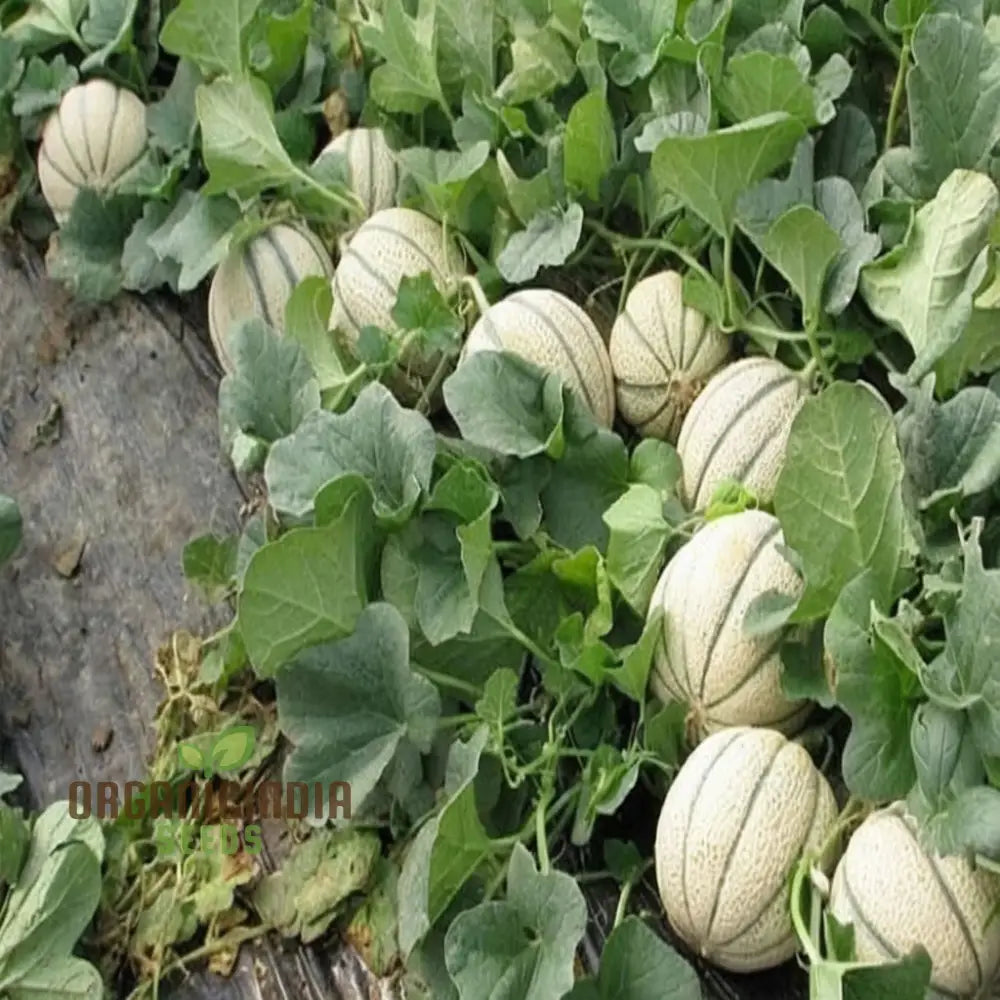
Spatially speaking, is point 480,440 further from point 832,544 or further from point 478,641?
point 832,544

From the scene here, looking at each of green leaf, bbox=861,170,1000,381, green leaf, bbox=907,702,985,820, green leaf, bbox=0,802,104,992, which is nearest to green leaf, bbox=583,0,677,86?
green leaf, bbox=861,170,1000,381

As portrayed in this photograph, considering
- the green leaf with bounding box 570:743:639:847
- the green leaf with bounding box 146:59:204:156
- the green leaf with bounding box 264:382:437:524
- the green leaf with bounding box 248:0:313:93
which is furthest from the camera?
the green leaf with bounding box 146:59:204:156

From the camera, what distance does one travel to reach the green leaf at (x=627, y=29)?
1243 millimetres

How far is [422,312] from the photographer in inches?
48.2

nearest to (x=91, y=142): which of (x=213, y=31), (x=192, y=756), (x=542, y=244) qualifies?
(x=213, y=31)

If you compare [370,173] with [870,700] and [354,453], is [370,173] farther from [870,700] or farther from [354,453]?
[870,700]

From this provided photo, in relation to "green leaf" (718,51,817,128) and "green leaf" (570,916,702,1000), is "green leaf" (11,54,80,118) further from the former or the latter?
"green leaf" (570,916,702,1000)

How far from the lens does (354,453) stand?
111 centimetres

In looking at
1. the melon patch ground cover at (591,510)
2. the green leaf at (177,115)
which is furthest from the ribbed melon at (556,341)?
the green leaf at (177,115)

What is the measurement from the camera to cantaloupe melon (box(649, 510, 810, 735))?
0.98 meters

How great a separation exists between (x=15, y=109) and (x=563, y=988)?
1.21 meters

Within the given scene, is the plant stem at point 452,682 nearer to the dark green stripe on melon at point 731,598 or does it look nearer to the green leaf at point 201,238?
the dark green stripe on melon at point 731,598

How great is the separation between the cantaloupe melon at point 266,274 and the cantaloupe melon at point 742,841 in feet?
2.14

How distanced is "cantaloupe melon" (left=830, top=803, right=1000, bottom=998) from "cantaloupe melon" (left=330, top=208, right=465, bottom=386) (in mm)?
611
